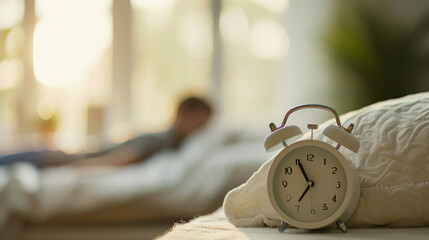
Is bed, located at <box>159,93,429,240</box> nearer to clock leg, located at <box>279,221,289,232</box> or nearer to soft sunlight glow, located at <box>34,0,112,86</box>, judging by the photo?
clock leg, located at <box>279,221,289,232</box>

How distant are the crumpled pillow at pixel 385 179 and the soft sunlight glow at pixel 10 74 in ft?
13.6

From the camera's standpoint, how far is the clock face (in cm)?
66

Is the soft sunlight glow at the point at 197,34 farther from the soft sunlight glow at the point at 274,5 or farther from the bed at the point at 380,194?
the bed at the point at 380,194

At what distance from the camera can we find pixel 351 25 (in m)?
3.12

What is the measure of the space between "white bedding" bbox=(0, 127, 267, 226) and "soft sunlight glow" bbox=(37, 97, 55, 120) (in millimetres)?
2344

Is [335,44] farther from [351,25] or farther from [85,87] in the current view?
[85,87]

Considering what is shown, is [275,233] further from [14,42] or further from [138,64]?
[14,42]

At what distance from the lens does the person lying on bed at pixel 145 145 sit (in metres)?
3.04

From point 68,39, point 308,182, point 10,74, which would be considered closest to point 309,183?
point 308,182

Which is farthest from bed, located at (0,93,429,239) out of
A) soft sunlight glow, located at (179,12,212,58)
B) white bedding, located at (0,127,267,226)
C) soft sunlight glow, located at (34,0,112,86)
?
soft sunlight glow, located at (34,0,112,86)

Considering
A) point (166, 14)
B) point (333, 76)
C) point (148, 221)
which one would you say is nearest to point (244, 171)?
point (148, 221)

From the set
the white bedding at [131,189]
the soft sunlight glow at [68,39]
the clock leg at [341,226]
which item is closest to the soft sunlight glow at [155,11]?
the soft sunlight glow at [68,39]

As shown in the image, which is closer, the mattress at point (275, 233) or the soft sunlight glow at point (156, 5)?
the mattress at point (275, 233)

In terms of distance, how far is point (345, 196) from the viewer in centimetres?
65
